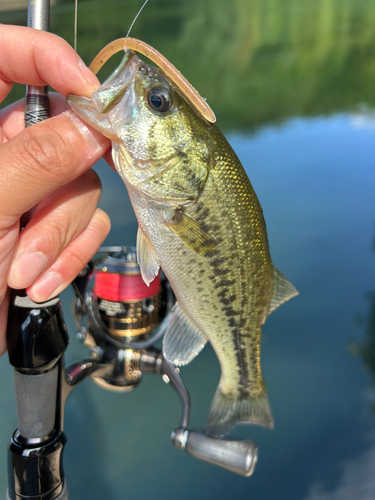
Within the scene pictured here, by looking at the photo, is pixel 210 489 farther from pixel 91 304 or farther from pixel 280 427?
pixel 91 304

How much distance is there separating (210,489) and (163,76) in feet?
5.96

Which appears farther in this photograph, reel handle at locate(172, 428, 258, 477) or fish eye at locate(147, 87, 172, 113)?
reel handle at locate(172, 428, 258, 477)

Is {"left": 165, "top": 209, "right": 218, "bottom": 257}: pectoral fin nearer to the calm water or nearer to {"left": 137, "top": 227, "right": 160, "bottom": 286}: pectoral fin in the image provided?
{"left": 137, "top": 227, "right": 160, "bottom": 286}: pectoral fin

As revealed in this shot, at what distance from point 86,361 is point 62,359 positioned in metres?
0.38

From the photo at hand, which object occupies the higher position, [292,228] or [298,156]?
[298,156]

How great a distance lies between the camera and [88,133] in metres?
0.99

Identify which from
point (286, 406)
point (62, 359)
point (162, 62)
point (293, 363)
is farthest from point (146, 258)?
point (293, 363)

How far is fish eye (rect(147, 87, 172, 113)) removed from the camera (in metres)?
1.01

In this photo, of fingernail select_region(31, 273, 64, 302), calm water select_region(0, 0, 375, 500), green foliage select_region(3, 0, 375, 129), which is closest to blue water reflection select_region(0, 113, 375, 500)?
calm water select_region(0, 0, 375, 500)

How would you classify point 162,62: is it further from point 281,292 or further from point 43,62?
point 281,292

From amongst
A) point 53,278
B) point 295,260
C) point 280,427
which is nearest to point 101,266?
point 53,278

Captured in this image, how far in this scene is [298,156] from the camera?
14.4 ft

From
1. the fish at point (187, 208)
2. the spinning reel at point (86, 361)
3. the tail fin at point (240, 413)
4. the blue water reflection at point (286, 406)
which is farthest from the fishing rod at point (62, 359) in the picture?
the blue water reflection at point (286, 406)

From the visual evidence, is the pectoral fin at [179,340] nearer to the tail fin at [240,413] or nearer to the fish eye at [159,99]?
the tail fin at [240,413]
